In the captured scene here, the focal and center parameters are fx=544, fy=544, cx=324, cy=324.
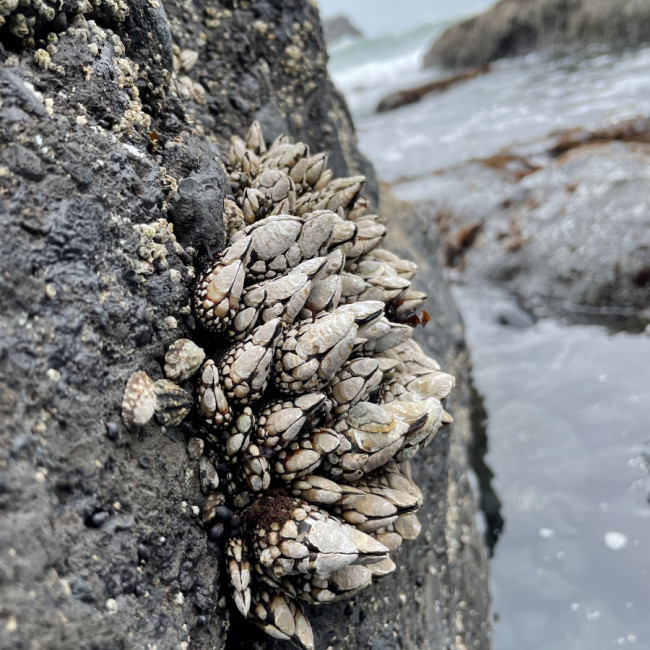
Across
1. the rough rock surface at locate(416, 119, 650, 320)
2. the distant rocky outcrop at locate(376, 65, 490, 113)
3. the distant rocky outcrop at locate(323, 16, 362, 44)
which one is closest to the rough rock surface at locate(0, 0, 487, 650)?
the rough rock surface at locate(416, 119, 650, 320)

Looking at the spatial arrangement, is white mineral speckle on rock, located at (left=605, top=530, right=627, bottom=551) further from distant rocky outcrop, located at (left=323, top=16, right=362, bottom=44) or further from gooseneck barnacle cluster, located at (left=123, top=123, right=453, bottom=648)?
distant rocky outcrop, located at (left=323, top=16, right=362, bottom=44)

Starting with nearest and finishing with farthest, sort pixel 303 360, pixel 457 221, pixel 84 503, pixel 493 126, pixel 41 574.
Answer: pixel 41 574 < pixel 84 503 < pixel 303 360 < pixel 457 221 < pixel 493 126

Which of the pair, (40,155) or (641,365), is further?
(641,365)

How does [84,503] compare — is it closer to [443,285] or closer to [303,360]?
[303,360]

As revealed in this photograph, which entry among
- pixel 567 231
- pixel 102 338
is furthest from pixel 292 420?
pixel 567 231

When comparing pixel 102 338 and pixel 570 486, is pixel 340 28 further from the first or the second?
pixel 102 338

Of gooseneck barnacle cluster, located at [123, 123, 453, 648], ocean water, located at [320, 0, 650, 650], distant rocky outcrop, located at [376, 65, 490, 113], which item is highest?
gooseneck barnacle cluster, located at [123, 123, 453, 648]

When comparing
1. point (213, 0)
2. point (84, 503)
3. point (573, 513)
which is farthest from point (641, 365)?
point (84, 503)
